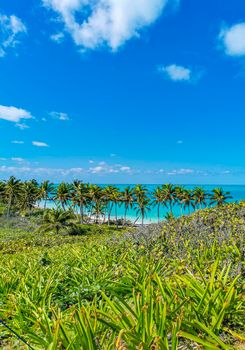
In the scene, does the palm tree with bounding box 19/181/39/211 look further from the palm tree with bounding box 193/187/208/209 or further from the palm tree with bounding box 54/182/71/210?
the palm tree with bounding box 193/187/208/209

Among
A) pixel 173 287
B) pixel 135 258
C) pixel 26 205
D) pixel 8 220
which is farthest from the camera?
pixel 26 205

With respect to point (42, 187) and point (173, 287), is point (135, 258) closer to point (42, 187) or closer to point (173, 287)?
point (173, 287)

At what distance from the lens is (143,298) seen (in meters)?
3.99

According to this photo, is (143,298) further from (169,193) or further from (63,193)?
(63,193)

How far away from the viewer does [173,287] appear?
14.9 feet

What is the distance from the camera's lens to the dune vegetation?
3336 mm

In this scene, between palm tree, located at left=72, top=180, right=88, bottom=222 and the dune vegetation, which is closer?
the dune vegetation

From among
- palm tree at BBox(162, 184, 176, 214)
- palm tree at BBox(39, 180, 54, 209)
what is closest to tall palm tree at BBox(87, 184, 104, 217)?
palm tree at BBox(39, 180, 54, 209)

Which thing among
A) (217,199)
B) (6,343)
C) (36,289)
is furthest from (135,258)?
(217,199)

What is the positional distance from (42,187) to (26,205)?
7.70m

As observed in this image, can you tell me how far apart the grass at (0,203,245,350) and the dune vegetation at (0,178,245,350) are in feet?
0.04

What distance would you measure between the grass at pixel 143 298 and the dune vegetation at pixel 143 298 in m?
0.01

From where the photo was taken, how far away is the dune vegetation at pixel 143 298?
334 cm

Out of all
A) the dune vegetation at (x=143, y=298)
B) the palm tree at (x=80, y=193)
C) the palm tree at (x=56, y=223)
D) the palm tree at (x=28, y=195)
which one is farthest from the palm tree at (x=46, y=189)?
the dune vegetation at (x=143, y=298)
